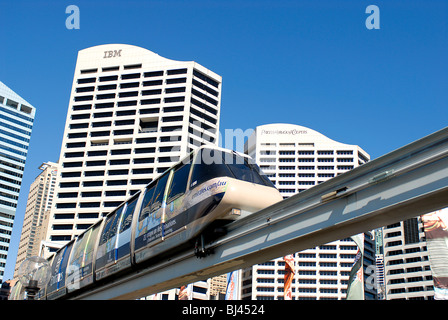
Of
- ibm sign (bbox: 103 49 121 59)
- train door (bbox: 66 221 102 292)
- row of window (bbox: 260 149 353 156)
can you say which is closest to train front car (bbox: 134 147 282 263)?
train door (bbox: 66 221 102 292)

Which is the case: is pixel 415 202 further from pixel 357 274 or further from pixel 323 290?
pixel 323 290

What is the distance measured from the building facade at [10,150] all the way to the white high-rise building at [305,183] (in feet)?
251

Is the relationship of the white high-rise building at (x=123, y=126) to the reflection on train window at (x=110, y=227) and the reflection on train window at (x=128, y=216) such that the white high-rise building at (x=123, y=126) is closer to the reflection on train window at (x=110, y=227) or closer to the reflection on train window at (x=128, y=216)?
the reflection on train window at (x=110, y=227)

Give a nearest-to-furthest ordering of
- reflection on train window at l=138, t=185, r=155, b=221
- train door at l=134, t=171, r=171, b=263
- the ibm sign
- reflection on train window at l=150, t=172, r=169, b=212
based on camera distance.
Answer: train door at l=134, t=171, r=171, b=263 < reflection on train window at l=150, t=172, r=169, b=212 < reflection on train window at l=138, t=185, r=155, b=221 < the ibm sign

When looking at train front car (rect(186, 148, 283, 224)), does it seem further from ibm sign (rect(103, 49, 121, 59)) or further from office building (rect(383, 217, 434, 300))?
ibm sign (rect(103, 49, 121, 59))

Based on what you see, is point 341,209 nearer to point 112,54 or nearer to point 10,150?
point 112,54

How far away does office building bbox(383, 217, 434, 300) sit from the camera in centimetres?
10412

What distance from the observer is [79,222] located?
105500 millimetres

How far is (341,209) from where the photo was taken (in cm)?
868

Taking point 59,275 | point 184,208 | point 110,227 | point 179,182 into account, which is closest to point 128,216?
point 110,227

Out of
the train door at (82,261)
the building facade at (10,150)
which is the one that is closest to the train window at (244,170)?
the train door at (82,261)

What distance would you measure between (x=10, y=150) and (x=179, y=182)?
15737 cm
